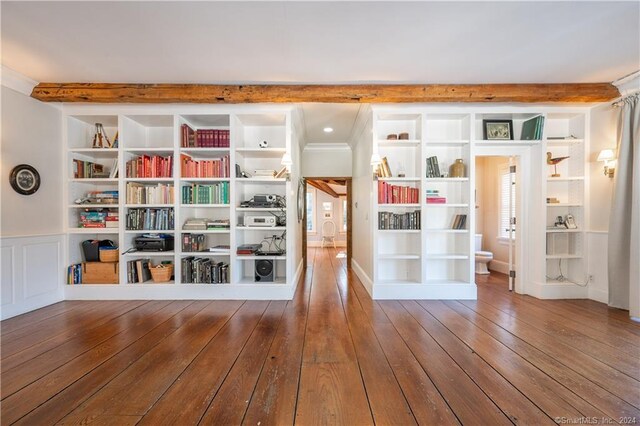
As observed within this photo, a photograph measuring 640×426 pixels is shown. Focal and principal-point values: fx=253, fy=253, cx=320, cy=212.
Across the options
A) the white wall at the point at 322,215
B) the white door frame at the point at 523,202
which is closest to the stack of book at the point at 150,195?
the white door frame at the point at 523,202

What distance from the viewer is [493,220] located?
17.4 ft

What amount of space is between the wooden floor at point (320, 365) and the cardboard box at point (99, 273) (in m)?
0.46

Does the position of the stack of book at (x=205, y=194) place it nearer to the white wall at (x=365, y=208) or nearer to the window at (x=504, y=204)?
the white wall at (x=365, y=208)

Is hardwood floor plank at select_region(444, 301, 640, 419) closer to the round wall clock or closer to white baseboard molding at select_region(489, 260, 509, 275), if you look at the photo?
white baseboard molding at select_region(489, 260, 509, 275)

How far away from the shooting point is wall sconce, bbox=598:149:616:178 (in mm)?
3092

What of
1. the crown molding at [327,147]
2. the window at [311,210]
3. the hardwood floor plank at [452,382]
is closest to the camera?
the hardwood floor plank at [452,382]

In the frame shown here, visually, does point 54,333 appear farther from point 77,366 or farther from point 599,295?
point 599,295

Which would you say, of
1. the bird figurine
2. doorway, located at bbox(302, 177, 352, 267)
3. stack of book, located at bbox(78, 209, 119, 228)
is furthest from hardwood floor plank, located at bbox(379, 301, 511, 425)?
doorway, located at bbox(302, 177, 352, 267)

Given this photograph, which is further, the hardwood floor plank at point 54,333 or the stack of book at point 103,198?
the stack of book at point 103,198

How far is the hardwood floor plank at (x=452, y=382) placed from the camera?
4.62 feet

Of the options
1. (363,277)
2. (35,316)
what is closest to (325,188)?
(363,277)

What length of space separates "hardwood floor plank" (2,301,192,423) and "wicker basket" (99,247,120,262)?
941 mm

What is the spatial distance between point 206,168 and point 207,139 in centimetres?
39

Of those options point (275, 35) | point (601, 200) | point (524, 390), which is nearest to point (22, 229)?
point (275, 35)
